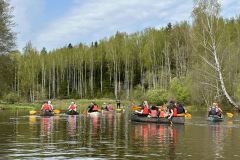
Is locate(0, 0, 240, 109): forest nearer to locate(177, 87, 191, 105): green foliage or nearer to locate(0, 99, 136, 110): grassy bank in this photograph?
locate(177, 87, 191, 105): green foliage

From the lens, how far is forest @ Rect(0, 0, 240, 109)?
144 feet

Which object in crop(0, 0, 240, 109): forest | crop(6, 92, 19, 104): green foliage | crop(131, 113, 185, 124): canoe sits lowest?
crop(131, 113, 185, 124): canoe

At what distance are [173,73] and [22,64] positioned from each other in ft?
119

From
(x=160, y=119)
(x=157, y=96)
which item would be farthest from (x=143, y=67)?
(x=160, y=119)

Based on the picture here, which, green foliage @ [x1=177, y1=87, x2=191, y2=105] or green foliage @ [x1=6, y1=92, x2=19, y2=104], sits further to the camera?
green foliage @ [x1=6, y1=92, x2=19, y2=104]

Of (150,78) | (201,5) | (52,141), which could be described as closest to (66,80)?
(150,78)

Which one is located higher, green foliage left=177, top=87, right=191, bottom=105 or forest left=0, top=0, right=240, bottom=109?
forest left=0, top=0, right=240, bottom=109

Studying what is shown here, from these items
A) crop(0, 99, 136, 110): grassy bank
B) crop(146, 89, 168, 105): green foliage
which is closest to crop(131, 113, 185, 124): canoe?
crop(146, 89, 168, 105): green foliage

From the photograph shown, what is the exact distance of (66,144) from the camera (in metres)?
12.2

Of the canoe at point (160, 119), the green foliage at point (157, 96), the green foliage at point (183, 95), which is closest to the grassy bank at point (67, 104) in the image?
the green foliage at point (157, 96)

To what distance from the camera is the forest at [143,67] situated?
43.8 metres

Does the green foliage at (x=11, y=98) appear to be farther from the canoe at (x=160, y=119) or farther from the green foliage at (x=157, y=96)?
the canoe at (x=160, y=119)

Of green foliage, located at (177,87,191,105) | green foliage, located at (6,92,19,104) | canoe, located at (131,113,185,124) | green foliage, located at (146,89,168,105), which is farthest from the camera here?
green foliage, located at (6,92,19,104)

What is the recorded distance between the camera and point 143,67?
69.0 meters
